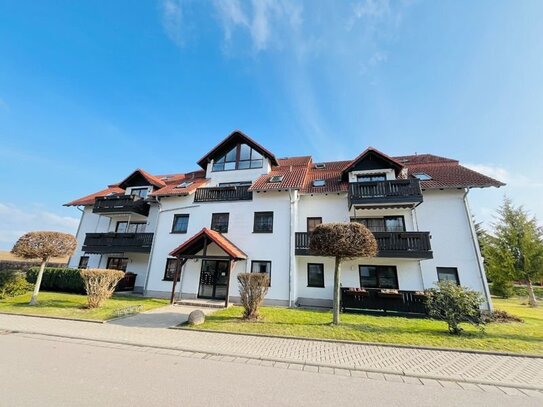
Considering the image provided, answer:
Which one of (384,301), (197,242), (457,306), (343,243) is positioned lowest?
(384,301)

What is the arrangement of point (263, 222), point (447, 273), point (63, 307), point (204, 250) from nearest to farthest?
point (63, 307) → point (447, 273) → point (204, 250) → point (263, 222)

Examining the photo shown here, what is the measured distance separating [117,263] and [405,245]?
843 inches

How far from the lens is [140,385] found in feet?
15.4

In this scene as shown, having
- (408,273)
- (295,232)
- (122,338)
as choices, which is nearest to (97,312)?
(122,338)

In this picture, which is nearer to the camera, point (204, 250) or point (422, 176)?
point (204, 250)

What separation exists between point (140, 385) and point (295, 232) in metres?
11.9

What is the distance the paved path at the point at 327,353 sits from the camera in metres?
5.68

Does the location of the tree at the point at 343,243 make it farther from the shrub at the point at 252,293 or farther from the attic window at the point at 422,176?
the attic window at the point at 422,176

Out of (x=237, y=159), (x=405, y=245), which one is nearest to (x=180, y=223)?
(x=237, y=159)

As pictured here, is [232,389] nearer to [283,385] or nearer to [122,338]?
[283,385]

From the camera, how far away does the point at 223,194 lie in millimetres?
17750

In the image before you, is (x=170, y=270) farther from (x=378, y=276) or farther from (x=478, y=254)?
(x=478, y=254)

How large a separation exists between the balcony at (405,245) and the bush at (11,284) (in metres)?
22.0

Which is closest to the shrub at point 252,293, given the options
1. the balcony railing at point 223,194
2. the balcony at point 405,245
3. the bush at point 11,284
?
the balcony railing at point 223,194
